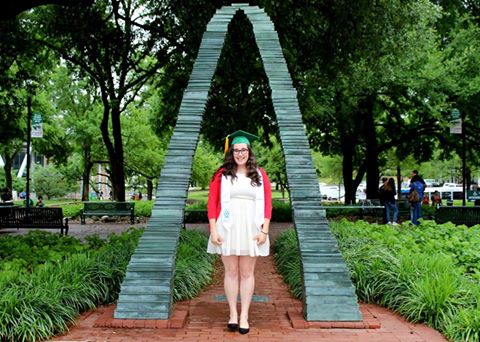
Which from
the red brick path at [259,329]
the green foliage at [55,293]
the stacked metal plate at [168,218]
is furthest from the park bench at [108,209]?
the red brick path at [259,329]

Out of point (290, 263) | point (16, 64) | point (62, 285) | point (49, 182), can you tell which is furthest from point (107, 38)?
point (49, 182)

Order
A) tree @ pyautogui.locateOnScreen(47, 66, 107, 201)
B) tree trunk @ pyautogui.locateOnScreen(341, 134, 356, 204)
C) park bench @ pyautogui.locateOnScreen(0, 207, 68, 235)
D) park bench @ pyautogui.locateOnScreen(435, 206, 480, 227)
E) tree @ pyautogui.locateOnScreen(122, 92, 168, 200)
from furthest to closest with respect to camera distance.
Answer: tree @ pyautogui.locateOnScreen(122, 92, 168, 200) < tree @ pyautogui.locateOnScreen(47, 66, 107, 201) < tree trunk @ pyautogui.locateOnScreen(341, 134, 356, 204) < park bench @ pyautogui.locateOnScreen(435, 206, 480, 227) < park bench @ pyautogui.locateOnScreen(0, 207, 68, 235)

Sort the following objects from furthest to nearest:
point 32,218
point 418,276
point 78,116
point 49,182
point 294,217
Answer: point 49,182 → point 78,116 → point 32,218 → point 418,276 → point 294,217

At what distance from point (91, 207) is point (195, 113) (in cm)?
1406

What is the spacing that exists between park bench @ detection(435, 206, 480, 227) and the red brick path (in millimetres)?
9734

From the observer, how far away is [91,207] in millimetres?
Result: 20234

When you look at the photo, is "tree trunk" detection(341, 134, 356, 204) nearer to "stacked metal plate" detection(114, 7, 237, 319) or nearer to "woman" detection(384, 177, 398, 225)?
"woman" detection(384, 177, 398, 225)

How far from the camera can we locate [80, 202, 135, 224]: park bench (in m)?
20.0

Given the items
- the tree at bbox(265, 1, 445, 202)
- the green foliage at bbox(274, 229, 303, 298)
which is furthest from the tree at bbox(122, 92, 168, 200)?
the green foliage at bbox(274, 229, 303, 298)

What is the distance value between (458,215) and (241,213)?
11.9m

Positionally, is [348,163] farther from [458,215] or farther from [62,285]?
[62,285]

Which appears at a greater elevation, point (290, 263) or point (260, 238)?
point (260, 238)

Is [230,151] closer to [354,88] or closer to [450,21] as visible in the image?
[354,88]

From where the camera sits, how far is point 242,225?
5.27 metres
